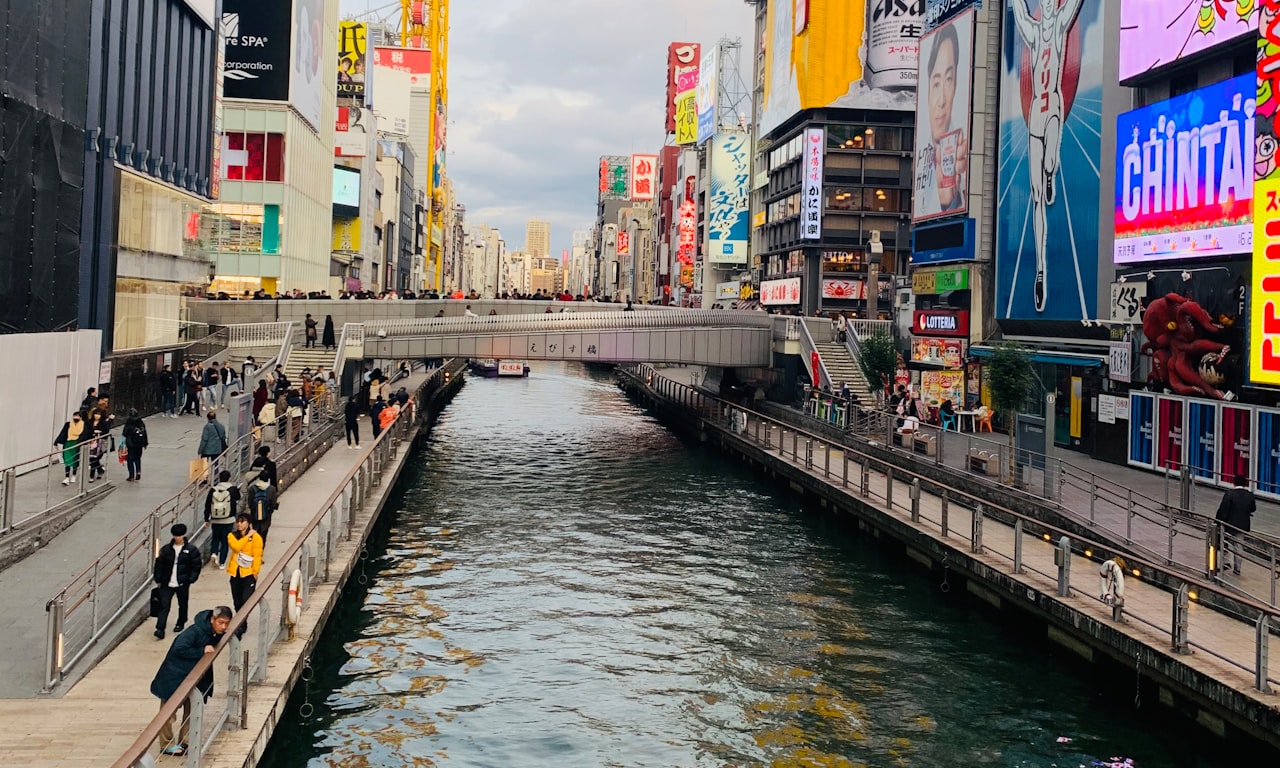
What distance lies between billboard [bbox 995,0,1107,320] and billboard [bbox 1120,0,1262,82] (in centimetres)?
387

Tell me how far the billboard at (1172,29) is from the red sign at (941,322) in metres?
15.0

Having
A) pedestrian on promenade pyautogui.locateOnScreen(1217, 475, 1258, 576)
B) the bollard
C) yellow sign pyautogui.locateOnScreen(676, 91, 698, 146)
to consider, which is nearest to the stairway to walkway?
pedestrian on promenade pyautogui.locateOnScreen(1217, 475, 1258, 576)

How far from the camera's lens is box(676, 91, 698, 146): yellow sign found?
15000 centimetres

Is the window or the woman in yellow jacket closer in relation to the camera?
the woman in yellow jacket

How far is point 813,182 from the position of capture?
284 ft

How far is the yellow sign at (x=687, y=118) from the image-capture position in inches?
5906

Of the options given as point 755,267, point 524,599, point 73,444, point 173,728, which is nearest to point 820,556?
point 524,599

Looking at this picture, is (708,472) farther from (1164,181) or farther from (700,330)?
(1164,181)

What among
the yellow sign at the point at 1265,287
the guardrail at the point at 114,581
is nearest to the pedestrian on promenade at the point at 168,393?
the guardrail at the point at 114,581

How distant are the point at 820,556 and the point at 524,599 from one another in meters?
8.62

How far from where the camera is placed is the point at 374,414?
3794 centimetres

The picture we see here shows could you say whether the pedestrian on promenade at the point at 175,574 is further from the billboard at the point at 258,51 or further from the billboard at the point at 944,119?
the billboard at the point at 258,51

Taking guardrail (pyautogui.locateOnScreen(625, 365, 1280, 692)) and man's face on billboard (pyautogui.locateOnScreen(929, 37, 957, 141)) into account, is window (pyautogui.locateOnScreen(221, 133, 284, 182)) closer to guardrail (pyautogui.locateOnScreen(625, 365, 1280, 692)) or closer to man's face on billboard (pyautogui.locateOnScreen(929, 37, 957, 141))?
man's face on billboard (pyautogui.locateOnScreen(929, 37, 957, 141))

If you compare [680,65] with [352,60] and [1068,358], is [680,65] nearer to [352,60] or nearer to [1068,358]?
[352,60]
